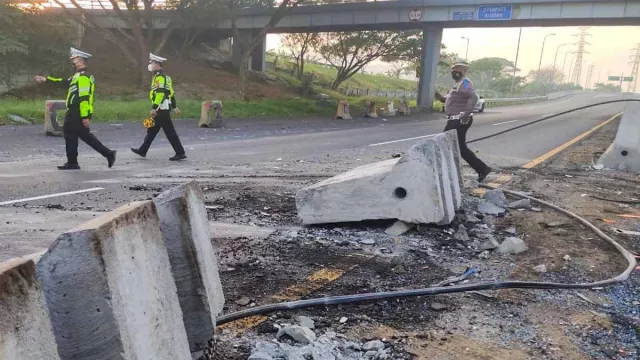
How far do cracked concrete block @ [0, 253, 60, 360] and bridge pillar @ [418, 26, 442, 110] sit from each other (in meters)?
33.6

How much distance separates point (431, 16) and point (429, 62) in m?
3.06

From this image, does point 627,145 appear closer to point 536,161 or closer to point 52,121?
point 536,161

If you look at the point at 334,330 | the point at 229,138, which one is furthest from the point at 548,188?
the point at 229,138

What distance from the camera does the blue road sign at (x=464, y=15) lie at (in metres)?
30.6

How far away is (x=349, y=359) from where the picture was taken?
2.79 meters

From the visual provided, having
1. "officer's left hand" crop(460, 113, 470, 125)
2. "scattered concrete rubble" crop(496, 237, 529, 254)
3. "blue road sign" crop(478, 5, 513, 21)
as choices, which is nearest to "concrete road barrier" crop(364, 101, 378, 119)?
"blue road sign" crop(478, 5, 513, 21)

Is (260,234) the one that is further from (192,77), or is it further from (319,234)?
(192,77)

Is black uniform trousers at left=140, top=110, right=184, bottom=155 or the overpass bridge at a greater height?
the overpass bridge

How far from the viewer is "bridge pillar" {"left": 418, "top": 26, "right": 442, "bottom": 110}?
3353 cm

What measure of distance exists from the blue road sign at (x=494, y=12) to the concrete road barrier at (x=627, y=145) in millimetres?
21317

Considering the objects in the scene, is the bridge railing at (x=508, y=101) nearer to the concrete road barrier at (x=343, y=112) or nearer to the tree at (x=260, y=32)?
the tree at (x=260, y=32)

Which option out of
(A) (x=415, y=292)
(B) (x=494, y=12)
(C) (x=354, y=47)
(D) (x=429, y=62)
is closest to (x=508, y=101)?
(C) (x=354, y=47)

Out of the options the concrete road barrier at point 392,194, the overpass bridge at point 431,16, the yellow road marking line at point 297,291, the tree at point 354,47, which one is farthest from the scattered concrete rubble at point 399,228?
the tree at point 354,47

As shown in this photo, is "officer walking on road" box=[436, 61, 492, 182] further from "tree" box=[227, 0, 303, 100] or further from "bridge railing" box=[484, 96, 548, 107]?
"bridge railing" box=[484, 96, 548, 107]
